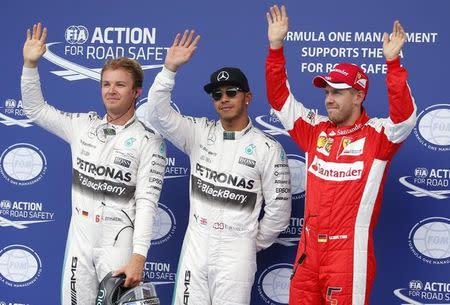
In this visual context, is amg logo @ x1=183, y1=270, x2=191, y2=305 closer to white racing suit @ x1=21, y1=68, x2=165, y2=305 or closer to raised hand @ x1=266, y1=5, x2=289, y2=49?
white racing suit @ x1=21, y1=68, x2=165, y2=305

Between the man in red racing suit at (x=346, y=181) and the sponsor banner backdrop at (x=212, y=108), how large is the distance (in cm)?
9

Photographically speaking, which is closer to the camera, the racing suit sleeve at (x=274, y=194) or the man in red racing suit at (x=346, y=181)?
the man in red racing suit at (x=346, y=181)

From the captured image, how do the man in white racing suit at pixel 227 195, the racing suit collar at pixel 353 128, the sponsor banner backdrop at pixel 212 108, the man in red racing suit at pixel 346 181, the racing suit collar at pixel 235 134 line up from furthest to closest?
the sponsor banner backdrop at pixel 212 108, the racing suit collar at pixel 235 134, the man in white racing suit at pixel 227 195, the racing suit collar at pixel 353 128, the man in red racing suit at pixel 346 181

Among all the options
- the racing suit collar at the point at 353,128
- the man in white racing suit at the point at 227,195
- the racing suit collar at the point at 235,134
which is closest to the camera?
the racing suit collar at the point at 353,128

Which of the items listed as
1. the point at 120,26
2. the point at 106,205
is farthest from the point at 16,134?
the point at 106,205

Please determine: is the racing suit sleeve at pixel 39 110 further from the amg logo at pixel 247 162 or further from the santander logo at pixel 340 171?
the santander logo at pixel 340 171

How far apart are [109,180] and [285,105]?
905mm

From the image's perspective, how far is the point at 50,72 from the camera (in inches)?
181

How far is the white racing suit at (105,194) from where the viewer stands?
3682 millimetres

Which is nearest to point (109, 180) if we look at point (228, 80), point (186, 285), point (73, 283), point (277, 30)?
point (73, 283)

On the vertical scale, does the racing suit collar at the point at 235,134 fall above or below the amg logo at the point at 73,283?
above

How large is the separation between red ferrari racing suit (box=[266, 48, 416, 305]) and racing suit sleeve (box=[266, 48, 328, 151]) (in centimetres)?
16

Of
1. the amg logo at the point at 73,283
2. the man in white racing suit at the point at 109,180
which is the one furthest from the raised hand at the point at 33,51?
the amg logo at the point at 73,283

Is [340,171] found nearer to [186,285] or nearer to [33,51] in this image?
[186,285]
